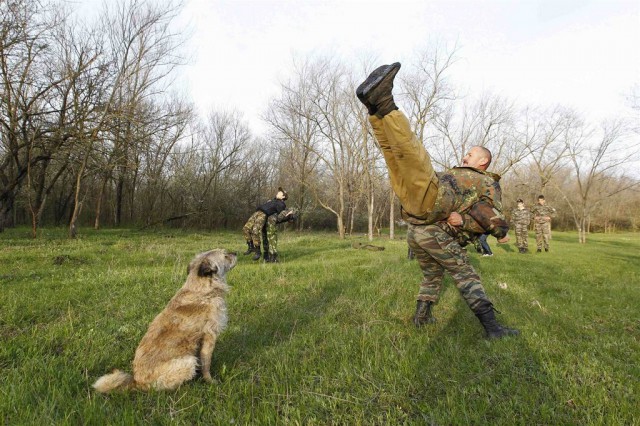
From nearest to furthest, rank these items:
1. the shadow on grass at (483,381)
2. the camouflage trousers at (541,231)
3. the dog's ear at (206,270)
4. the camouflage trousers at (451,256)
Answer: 1. the shadow on grass at (483,381)
2. the dog's ear at (206,270)
3. the camouflage trousers at (451,256)
4. the camouflage trousers at (541,231)

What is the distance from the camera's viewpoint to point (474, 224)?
13.3 ft

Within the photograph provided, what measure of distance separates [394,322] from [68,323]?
164 inches

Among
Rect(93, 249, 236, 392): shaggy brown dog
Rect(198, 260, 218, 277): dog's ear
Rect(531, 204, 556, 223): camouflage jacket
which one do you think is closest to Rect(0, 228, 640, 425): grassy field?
Rect(93, 249, 236, 392): shaggy brown dog

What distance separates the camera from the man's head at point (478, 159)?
172 inches

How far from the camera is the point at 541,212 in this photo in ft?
56.7

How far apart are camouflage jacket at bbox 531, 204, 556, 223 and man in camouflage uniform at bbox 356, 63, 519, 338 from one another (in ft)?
51.3

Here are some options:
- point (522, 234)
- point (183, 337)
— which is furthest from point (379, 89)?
point (522, 234)

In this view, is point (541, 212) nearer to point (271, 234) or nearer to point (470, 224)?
point (271, 234)

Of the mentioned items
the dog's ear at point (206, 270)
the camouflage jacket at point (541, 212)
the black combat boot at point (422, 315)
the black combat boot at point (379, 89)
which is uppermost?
the black combat boot at point (379, 89)

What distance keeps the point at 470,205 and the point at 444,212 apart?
430 mm

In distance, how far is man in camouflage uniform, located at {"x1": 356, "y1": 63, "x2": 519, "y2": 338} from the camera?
3262 millimetres

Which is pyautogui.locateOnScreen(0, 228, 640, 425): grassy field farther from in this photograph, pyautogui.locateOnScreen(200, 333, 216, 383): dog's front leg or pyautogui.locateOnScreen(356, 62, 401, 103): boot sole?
pyautogui.locateOnScreen(356, 62, 401, 103): boot sole

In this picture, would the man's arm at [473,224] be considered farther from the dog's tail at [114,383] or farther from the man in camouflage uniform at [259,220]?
the man in camouflage uniform at [259,220]

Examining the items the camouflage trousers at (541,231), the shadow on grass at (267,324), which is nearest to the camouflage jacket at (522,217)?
the camouflage trousers at (541,231)
